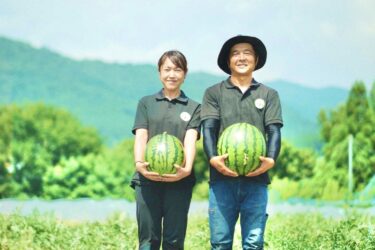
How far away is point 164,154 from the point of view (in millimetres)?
6668

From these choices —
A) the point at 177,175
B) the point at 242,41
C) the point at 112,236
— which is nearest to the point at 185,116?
the point at 177,175

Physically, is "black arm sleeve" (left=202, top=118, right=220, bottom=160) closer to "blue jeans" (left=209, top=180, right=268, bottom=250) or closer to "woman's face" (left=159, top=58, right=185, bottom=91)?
"blue jeans" (left=209, top=180, right=268, bottom=250)

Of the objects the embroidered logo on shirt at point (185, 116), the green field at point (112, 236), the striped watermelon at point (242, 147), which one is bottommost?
the green field at point (112, 236)

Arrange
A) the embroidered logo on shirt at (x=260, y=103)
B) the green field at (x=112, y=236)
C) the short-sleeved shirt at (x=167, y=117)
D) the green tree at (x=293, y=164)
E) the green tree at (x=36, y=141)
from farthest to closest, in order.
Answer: the green tree at (x=36, y=141), the green tree at (x=293, y=164), the green field at (x=112, y=236), the short-sleeved shirt at (x=167, y=117), the embroidered logo on shirt at (x=260, y=103)

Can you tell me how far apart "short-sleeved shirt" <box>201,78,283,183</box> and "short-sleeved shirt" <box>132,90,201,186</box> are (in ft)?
0.97

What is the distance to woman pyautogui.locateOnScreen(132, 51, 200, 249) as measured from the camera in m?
6.97

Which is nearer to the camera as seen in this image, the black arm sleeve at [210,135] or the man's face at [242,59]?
the black arm sleeve at [210,135]

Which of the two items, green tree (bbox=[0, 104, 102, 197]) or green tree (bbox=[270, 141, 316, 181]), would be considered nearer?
green tree (bbox=[270, 141, 316, 181])

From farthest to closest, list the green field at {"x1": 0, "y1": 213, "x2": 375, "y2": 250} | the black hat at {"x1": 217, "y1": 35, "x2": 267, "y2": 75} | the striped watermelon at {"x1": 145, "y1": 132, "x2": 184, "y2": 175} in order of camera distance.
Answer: the green field at {"x1": 0, "y1": 213, "x2": 375, "y2": 250} < the black hat at {"x1": 217, "y1": 35, "x2": 267, "y2": 75} < the striped watermelon at {"x1": 145, "y1": 132, "x2": 184, "y2": 175}

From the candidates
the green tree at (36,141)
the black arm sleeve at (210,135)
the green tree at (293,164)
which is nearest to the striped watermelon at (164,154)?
the black arm sleeve at (210,135)

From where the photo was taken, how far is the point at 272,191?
3338 centimetres

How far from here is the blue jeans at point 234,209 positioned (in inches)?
260

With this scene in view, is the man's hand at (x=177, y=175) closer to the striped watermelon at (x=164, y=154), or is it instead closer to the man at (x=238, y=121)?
the striped watermelon at (x=164, y=154)

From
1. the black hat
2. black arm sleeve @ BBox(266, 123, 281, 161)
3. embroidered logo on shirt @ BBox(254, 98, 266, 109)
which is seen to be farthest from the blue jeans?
the black hat
